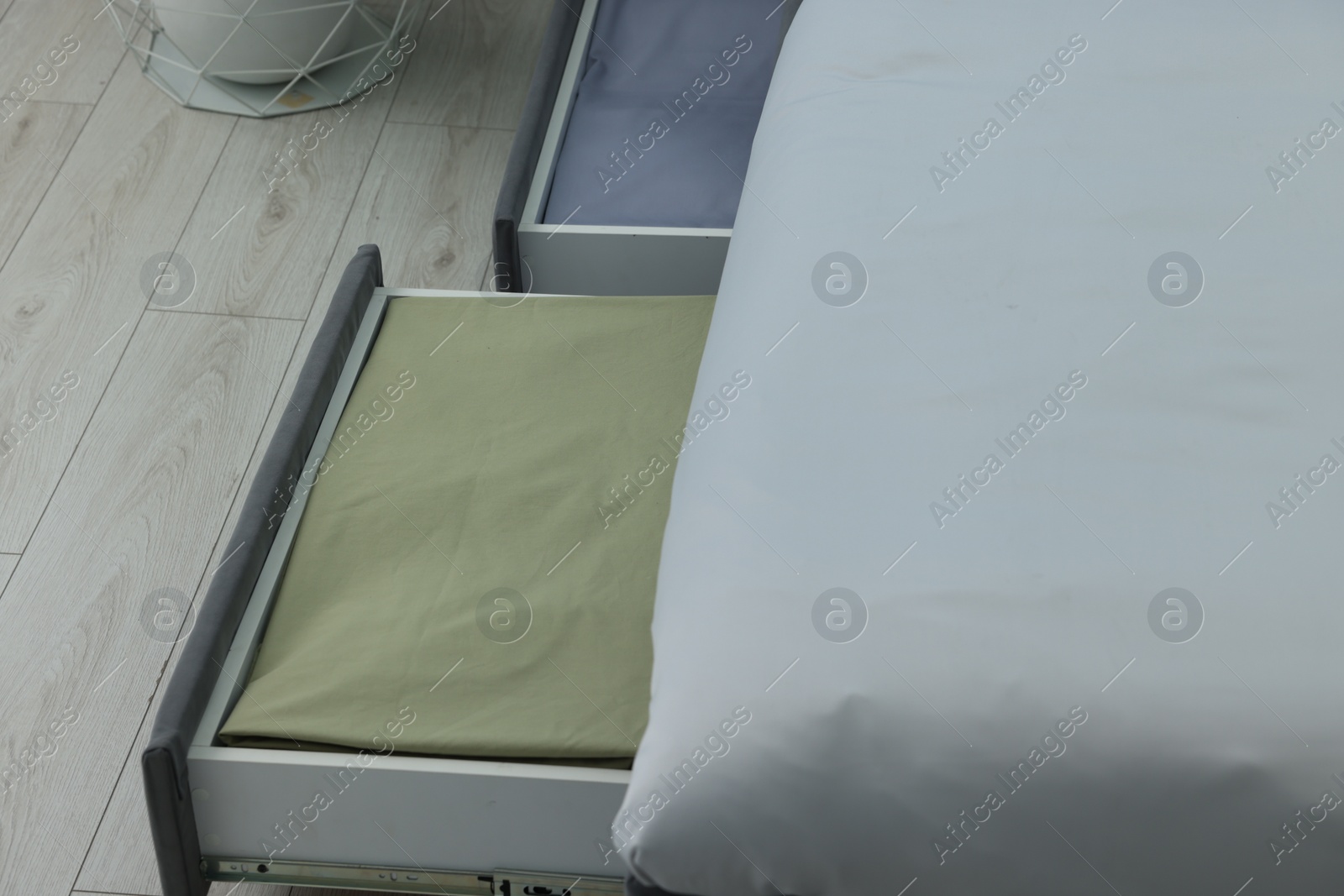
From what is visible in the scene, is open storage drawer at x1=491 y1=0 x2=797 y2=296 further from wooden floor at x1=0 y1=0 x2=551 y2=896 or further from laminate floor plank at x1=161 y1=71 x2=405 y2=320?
laminate floor plank at x1=161 y1=71 x2=405 y2=320

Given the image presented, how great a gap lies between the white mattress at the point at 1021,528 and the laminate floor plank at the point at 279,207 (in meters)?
0.90

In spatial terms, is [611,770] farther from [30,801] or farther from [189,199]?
[189,199]

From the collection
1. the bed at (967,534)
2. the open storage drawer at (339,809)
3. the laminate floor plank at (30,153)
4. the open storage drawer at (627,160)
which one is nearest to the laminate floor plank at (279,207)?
the laminate floor plank at (30,153)

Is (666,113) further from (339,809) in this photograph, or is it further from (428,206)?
(339,809)

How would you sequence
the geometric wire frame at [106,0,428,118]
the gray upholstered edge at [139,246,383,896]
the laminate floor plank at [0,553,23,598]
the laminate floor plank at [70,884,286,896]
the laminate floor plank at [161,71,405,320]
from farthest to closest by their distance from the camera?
1. the geometric wire frame at [106,0,428,118]
2. the laminate floor plank at [161,71,405,320]
3. the laminate floor plank at [0,553,23,598]
4. the laminate floor plank at [70,884,286,896]
5. the gray upholstered edge at [139,246,383,896]

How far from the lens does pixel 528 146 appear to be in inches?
61.2

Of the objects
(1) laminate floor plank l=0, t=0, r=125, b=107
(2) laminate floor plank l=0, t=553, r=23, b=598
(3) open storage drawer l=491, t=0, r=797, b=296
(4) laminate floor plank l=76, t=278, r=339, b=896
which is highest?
(3) open storage drawer l=491, t=0, r=797, b=296

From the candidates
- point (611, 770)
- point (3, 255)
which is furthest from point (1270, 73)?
point (3, 255)

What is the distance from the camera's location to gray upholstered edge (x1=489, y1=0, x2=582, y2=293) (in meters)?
1.47

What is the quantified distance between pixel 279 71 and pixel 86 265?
47 cm

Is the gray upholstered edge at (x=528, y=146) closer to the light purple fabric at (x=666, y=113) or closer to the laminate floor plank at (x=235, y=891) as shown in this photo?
the light purple fabric at (x=666, y=113)

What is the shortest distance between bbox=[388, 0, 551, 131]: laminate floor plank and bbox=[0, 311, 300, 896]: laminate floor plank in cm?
55

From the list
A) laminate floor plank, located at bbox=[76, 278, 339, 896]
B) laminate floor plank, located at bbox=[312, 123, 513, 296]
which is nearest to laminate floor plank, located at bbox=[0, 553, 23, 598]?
laminate floor plank, located at bbox=[76, 278, 339, 896]

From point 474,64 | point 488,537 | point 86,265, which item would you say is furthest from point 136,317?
point 488,537
